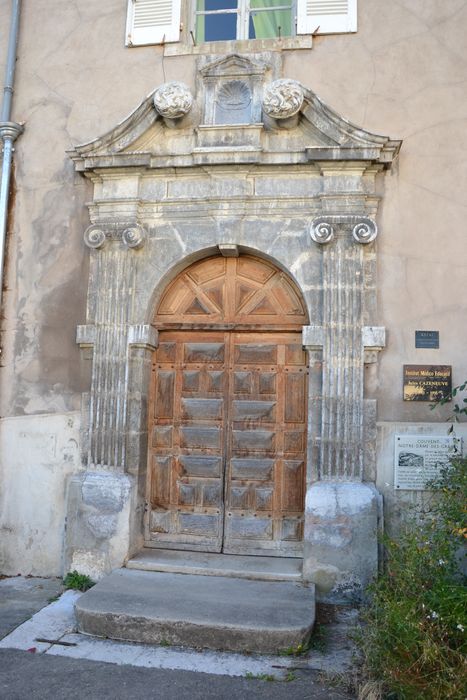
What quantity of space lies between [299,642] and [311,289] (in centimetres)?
282

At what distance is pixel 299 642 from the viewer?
4.29 m

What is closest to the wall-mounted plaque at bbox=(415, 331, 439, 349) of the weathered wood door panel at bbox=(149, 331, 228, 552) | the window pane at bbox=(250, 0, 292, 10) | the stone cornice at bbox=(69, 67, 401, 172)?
the stone cornice at bbox=(69, 67, 401, 172)

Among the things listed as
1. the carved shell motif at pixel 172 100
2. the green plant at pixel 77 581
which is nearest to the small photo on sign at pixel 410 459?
Answer: the green plant at pixel 77 581

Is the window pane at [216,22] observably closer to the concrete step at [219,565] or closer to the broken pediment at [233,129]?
the broken pediment at [233,129]

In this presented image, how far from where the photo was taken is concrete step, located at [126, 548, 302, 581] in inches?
209

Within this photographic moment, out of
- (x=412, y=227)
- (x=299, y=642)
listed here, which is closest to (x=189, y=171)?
(x=412, y=227)

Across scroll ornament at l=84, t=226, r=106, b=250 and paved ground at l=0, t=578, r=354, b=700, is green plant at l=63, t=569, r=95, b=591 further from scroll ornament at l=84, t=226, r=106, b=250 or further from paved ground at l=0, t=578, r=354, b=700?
scroll ornament at l=84, t=226, r=106, b=250

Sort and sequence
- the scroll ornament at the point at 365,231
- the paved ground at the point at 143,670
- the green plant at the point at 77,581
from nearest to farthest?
the paved ground at the point at 143,670 < the green plant at the point at 77,581 < the scroll ornament at the point at 365,231

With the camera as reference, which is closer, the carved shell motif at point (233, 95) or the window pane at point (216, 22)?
the carved shell motif at point (233, 95)

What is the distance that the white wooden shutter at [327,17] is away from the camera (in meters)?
5.98

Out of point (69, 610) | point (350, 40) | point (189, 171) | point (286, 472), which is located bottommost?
point (69, 610)

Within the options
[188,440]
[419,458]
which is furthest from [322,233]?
[188,440]

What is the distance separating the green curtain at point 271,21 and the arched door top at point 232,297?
219 centimetres

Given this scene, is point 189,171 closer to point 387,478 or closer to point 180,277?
point 180,277
